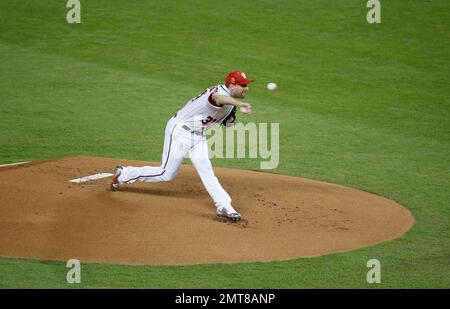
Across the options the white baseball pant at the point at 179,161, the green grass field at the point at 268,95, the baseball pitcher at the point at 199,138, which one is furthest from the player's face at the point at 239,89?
the green grass field at the point at 268,95

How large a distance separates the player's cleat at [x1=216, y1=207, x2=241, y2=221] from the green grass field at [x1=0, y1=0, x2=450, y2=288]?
1.11m

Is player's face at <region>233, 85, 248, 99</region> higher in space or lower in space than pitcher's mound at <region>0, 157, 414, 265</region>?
higher

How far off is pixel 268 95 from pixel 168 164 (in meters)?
6.24

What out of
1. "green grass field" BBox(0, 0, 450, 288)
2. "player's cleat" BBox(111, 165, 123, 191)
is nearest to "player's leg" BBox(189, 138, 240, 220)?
"player's cleat" BBox(111, 165, 123, 191)

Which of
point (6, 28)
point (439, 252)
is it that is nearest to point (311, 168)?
point (439, 252)

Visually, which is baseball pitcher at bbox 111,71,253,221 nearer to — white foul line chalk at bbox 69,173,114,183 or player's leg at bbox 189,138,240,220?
player's leg at bbox 189,138,240,220

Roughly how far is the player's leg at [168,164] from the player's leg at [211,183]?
157mm

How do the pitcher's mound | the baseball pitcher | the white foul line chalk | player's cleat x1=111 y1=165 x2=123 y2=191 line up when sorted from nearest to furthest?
the pitcher's mound → the baseball pitcher → player's cleat x1=111 y1=165 x2=123 y2=191 → the white foul line chalk

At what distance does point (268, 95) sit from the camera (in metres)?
15.0

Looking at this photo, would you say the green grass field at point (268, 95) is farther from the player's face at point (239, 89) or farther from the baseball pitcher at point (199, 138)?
the player's face at point (239, 89)

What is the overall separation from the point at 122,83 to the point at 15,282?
29.1 feet

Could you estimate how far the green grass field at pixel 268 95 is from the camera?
7359mm

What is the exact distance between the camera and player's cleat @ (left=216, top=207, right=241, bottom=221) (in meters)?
8.45

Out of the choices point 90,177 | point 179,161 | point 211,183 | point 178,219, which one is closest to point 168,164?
point 179,161
